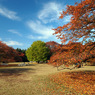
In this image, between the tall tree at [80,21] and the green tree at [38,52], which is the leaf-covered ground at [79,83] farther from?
the green tree at [38,52]

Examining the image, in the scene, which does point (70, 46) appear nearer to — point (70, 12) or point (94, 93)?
point (70, 12)

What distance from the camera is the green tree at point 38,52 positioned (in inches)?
1212

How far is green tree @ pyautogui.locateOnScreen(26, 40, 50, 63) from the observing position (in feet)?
101

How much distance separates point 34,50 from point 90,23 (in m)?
27.0

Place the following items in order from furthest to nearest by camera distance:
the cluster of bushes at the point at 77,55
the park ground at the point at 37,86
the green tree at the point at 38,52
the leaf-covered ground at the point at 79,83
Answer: the green tree at the point at 38,52 < the cluster of bushes at the point at 77,55 < the leaf-covered ground at the point at 79,83 < the park ground at the point at 37,86

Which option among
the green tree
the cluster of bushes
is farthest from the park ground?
the green tree

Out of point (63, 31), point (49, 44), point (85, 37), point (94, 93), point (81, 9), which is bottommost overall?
point (94, 93)

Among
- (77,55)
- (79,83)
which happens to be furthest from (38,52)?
(77,55)

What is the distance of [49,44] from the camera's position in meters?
40.8

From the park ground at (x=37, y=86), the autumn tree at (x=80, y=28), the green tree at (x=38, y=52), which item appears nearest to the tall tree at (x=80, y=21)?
the autumn tree at (x=80, y=28)

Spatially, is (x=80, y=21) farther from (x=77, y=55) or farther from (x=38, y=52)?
(x=38, y=52)

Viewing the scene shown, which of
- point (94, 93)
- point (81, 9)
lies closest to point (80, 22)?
point (81, 9)

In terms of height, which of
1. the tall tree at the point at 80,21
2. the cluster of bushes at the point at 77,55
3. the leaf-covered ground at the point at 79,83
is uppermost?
the tall tree at the point at 80,21

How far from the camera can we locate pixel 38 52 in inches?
1243
